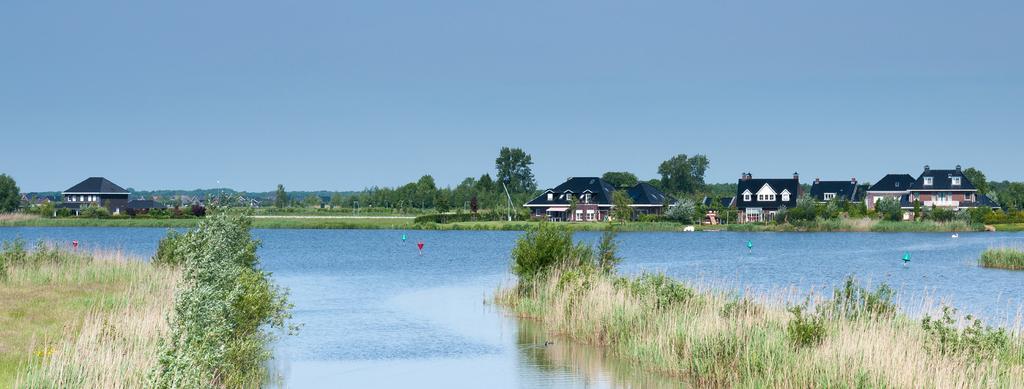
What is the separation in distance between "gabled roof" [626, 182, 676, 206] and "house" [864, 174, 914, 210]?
87.0 feet

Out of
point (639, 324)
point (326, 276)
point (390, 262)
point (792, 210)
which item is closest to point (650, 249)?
point (390, 262)

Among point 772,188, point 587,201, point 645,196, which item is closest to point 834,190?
point 772,188

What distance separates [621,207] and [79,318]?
89420 mm

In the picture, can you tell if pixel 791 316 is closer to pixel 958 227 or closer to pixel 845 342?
pixel 845 342

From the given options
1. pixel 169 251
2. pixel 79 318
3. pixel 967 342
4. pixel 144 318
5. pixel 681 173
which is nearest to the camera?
pixel 967 342

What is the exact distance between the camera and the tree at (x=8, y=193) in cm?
13162

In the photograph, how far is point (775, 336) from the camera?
1728 cm

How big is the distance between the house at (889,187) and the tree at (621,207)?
33.2 metres

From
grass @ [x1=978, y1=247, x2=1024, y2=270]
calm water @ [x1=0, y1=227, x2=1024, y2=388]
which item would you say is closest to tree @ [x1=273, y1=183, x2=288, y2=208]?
calm water @ [x1=0, y1=227, x2=1024, y2=388]

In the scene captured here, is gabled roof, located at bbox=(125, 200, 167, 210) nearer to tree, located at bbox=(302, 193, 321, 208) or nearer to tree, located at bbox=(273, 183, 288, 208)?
tree, located at bbox=(273, 183, 288, 208)

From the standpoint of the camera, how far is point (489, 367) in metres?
20.9

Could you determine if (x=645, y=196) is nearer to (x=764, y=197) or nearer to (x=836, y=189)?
(x=764, y=197)

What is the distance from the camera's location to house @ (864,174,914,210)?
124 metres

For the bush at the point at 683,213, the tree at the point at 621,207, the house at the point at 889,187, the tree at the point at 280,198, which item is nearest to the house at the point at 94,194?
the tree at the point at 280,198
